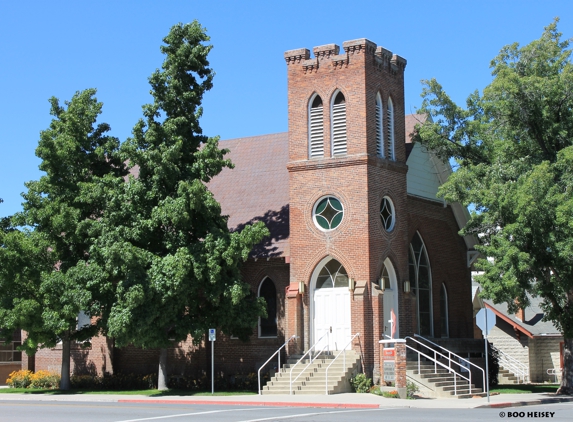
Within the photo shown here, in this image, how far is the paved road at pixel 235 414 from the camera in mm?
17000

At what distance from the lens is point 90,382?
32.2 m

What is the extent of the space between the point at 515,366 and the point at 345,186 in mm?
16731

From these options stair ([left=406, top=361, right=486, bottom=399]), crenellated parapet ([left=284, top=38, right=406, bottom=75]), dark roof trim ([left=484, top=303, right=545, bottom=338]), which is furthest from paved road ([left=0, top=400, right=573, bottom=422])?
dark roof trim ([left=484, top=303, right=545, bottom=338])

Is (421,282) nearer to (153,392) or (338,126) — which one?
(338,126)

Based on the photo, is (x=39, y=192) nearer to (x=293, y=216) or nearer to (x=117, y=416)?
(x=293, y=216)

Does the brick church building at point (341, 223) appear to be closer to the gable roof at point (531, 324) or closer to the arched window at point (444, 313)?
the arched window at point (444, 313)

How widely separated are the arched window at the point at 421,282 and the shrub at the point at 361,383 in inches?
231

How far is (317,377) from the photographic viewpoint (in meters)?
25.9

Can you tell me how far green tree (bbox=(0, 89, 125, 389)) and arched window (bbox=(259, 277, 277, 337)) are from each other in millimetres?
5783

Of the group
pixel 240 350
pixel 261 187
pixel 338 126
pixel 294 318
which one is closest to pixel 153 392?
pixel 240 350

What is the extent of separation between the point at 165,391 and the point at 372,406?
31.5ft

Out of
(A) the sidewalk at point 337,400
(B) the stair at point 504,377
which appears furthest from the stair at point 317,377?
(B) the stair at point 504,377

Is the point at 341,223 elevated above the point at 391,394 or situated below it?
above

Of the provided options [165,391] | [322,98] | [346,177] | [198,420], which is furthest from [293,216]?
[198,420]
